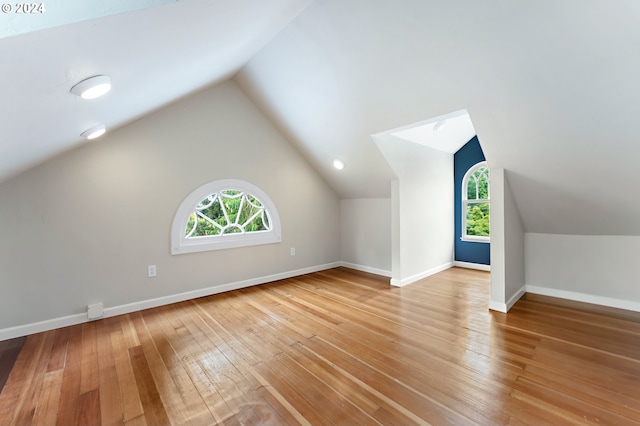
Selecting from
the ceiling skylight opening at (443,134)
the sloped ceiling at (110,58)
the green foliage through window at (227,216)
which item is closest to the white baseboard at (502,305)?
the ceiling skylight opening at (443,134)

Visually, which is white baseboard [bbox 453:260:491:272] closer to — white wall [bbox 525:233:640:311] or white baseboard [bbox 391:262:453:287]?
white baseboard [bbox 391:262:453:287]

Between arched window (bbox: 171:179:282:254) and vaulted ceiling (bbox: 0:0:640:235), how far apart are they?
1.24 m

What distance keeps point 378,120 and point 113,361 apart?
3.23 m

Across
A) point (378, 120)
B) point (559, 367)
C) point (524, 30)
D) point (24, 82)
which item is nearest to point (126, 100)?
point (24, 82)

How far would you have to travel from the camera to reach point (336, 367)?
1.96 m

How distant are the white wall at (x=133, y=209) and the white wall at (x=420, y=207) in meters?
1.64

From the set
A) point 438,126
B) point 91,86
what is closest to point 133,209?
point 91,86

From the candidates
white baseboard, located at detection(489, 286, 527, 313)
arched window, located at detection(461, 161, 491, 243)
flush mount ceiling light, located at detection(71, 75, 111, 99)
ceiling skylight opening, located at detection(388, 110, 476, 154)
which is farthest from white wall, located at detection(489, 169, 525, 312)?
→ flush mount ceiling light, located at detection(71, 75, 111, 99)

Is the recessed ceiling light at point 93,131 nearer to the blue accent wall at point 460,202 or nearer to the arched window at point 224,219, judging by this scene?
the arched window at point 224,219

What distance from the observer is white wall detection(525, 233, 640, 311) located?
2.96m

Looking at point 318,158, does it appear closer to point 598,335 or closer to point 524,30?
point 524,30

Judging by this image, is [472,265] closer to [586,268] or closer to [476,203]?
[476,203]

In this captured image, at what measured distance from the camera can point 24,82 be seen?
3.60 feet

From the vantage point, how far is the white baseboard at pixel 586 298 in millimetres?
2947
